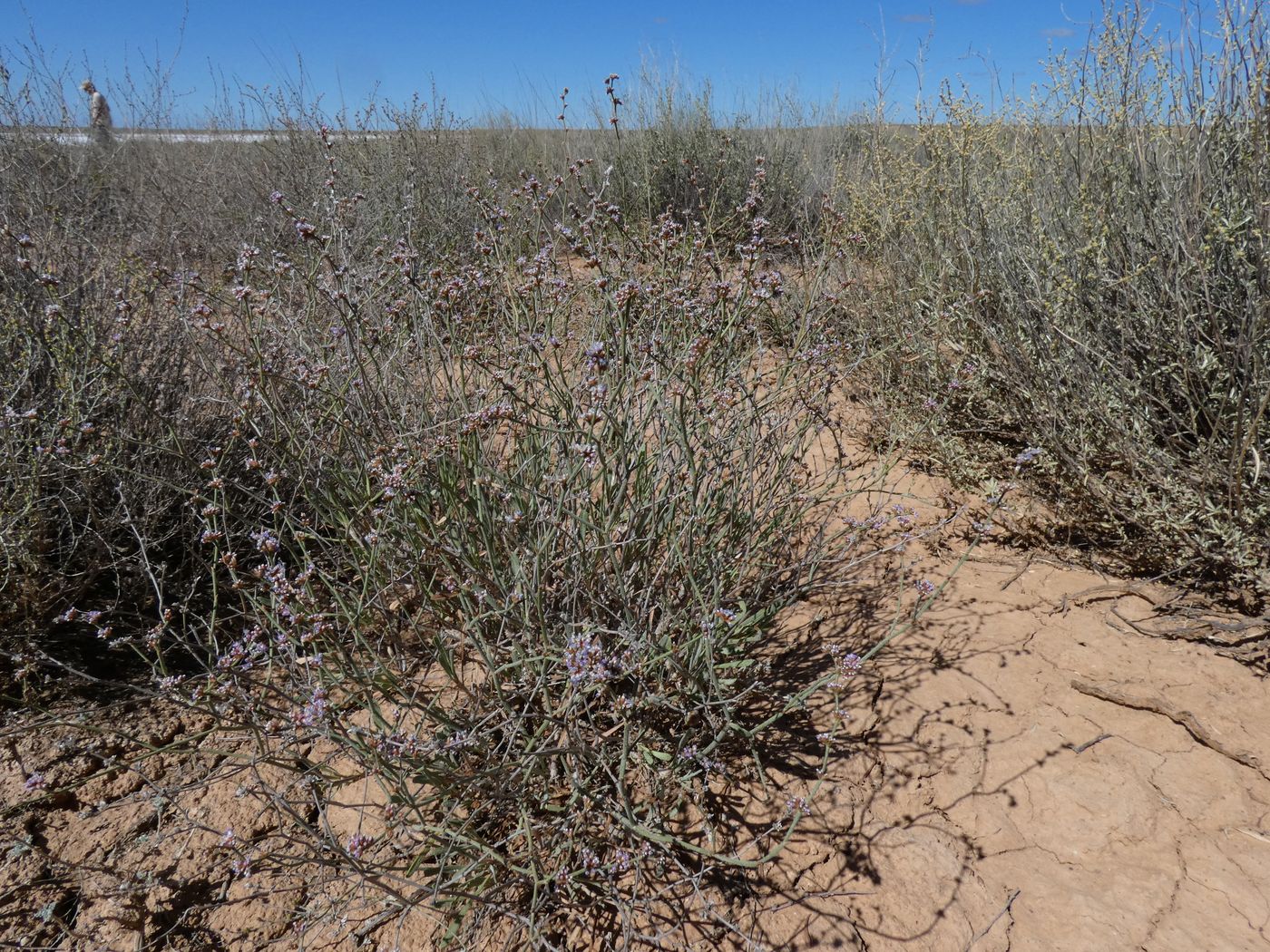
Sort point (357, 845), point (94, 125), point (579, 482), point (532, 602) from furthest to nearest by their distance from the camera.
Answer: point (94, 125) < point (579, 482) < point (532, 602) < point (357, 845)

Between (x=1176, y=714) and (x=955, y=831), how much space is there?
0.81 meters

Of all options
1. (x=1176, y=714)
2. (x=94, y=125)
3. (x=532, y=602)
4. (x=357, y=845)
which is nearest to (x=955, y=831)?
(x=1176, y=714)

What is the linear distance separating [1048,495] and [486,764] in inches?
93.6

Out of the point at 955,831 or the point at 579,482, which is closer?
the point at 955,831

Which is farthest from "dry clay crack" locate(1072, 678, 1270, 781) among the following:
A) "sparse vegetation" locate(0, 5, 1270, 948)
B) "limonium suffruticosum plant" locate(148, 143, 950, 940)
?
"limonium suffruticosum plant" locate(148, 143, 950, 940)

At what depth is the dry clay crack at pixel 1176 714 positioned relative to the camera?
1.96 m

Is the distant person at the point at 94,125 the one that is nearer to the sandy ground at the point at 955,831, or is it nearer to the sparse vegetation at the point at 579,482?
the sparse vegetation at the point at 579,482

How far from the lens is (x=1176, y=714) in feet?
6.86

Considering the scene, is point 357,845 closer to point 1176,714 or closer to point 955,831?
point 955,831

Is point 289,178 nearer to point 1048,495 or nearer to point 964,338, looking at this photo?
point 964,338

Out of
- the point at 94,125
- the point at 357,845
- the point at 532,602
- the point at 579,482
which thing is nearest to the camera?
the point at 357,845

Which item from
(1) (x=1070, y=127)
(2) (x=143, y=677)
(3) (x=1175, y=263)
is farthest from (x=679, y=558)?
(1) (x=1070, y=127)

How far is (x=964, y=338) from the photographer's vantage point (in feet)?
10.6

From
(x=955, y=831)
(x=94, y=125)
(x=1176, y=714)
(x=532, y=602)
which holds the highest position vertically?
(x=94, y=125)
